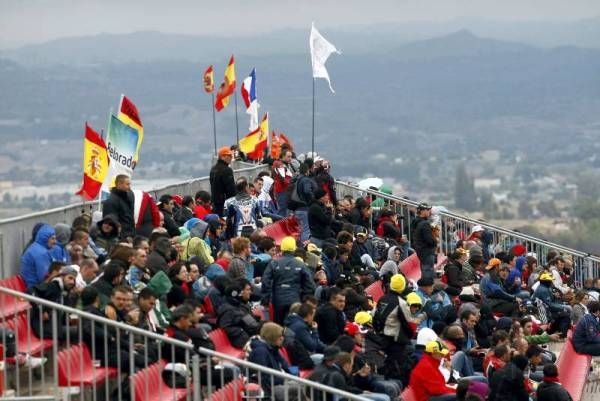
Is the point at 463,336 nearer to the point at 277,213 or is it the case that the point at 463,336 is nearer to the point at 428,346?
the point at 428,346

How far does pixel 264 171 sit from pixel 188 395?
15799 mm

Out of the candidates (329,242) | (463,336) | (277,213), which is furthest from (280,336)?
(277,213)

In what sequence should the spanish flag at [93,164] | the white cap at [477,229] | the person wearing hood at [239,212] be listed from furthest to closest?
the white cap at [477,229] → the person wearing hood at [239,212] → the spanish flag at [93,164]

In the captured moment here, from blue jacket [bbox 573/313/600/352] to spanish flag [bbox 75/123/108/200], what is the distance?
22.1ft

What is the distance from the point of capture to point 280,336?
2014 centimetres

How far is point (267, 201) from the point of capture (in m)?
31.5

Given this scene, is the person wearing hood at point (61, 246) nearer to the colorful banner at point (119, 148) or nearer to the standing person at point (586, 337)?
the colorful banner at point (119, 148)

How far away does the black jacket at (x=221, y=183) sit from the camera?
29047 mm

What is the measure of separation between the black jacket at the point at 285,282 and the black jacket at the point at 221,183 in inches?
215

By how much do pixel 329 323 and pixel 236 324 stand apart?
5.04 ft

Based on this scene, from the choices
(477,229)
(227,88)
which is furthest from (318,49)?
(477,229)

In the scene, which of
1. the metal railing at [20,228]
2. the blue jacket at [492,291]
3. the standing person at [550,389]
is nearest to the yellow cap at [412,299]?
the standing person at [550,389]

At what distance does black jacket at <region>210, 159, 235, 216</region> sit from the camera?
2905 cm

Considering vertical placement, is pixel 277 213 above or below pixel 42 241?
below
